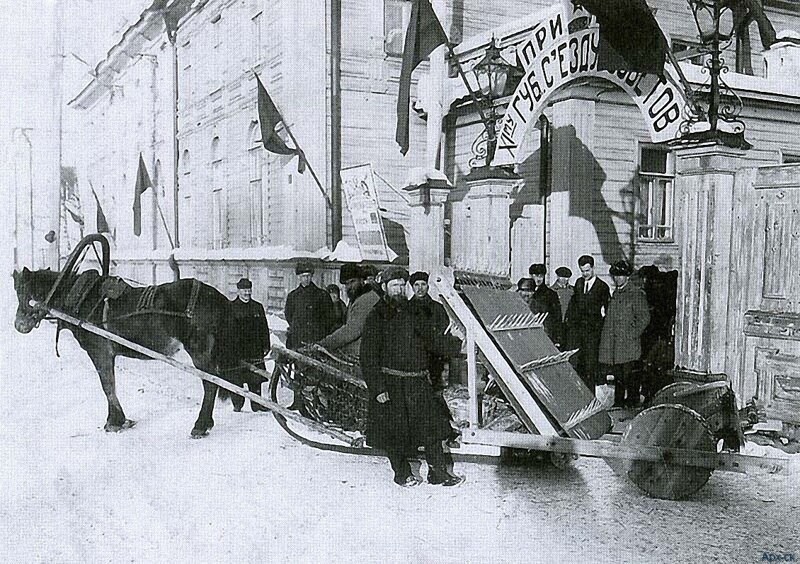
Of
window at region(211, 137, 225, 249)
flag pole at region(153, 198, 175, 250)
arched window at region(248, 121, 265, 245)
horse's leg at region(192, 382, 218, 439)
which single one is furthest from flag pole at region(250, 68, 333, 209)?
horse's leg at region(192, 382, 218, 439)

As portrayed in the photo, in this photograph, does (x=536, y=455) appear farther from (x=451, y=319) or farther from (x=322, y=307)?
(x=322, y=307)

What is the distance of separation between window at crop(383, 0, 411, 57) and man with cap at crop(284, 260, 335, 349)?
150cm

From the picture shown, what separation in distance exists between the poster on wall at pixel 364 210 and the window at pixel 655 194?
3.48 meters

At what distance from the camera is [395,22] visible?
14.5 ft

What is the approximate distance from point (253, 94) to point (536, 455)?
2.97 meters

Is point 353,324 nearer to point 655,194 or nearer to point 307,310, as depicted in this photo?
point 307,310

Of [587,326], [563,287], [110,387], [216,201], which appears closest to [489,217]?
[563,287]

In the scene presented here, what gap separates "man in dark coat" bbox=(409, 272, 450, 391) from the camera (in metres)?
3.88

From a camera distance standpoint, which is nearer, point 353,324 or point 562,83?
point 353,324

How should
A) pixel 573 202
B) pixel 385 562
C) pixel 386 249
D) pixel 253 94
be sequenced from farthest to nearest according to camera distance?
pixel 573 202
pixel 253 94
pixel 386 249
pixel 385 562

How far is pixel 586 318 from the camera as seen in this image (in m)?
5.43

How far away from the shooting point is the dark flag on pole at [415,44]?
14.2ft

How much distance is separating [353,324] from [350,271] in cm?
35

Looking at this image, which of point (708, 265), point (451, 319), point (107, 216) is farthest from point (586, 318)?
point (107, 216)
